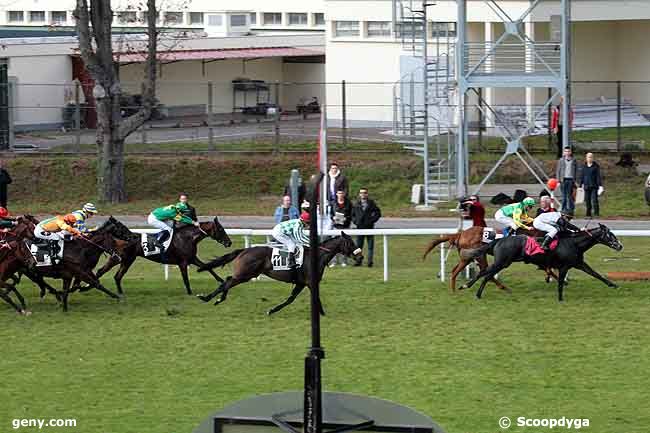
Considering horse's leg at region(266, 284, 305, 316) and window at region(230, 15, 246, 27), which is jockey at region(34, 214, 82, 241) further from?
window at region(230, 15, 246, 27)

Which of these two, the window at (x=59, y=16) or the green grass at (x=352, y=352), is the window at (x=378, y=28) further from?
the green grass at (x=352, y=352)

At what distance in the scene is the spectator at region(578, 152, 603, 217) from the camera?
913 inches

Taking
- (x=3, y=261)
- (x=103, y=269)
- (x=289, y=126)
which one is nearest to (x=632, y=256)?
(x=103, y=269)

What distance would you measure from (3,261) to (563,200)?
1121 centimetres

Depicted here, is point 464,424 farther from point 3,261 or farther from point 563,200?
point 563,200

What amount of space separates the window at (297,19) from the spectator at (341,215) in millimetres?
30132

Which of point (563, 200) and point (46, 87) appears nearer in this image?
point (563, 200)

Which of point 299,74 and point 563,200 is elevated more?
point 299,74

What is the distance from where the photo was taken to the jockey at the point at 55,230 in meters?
15.4

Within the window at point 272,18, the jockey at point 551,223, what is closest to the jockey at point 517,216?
the jockey at point 551,223

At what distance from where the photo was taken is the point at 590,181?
76.5 feet

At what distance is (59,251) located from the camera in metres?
15.3

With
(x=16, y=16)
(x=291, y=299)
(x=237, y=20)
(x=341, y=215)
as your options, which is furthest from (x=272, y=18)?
(x=291, y=299)

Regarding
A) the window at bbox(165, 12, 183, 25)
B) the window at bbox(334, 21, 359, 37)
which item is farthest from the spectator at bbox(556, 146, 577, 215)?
the window at bbox(334, 21, 359, 37)
